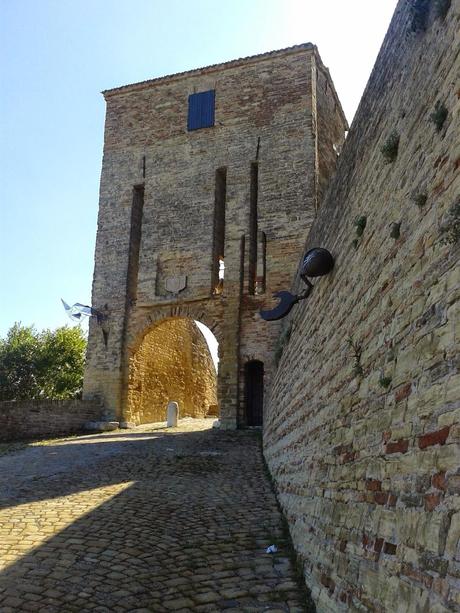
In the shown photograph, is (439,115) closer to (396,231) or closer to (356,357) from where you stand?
(396,231)

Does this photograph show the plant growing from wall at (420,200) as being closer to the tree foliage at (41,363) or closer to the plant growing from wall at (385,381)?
the plant growing from wall at (385,381)

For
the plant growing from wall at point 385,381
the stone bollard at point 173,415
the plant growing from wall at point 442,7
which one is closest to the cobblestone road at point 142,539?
the plant growing from wall at point 385,381

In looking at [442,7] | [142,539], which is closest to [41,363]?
[142,539]

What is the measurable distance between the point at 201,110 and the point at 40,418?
42.9ft

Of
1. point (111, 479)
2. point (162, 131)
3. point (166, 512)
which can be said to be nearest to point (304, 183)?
point (162, 131)

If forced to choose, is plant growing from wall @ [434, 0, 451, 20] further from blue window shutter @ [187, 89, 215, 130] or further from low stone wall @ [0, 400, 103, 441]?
blue window shutter @ [187, 89, 215, 130]

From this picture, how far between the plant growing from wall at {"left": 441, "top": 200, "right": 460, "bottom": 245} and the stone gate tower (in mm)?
14173

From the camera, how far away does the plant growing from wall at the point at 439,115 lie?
286cm

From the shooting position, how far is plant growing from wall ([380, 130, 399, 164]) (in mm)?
3725

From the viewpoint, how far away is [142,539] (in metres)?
5.35

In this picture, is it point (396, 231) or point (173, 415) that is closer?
point (396, 231)

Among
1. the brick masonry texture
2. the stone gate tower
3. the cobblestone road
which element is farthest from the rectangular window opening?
the brick masonry texture

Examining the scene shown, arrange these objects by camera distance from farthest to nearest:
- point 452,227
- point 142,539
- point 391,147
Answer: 1. point 142,539
2. point 391,147
3. point 452,227

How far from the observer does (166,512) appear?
252 inches
